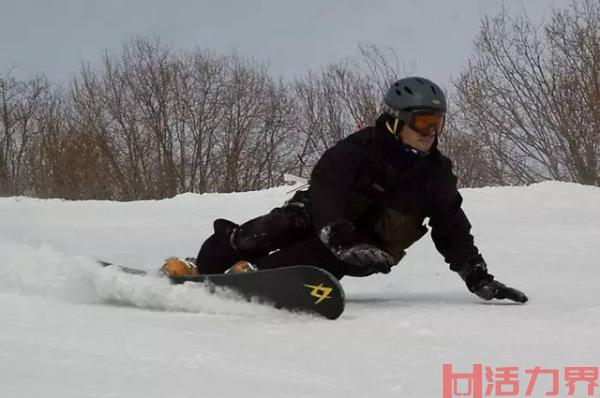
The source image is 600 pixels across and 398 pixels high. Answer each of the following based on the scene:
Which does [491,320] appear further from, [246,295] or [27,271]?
[27,271]

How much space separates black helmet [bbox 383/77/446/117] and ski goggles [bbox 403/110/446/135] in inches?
0.7

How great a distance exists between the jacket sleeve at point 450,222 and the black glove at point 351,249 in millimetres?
531

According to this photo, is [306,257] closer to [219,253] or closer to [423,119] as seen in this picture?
[219,253]

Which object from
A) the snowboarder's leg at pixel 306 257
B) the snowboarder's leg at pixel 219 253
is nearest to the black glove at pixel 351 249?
the snowboarder's leg at pixel 306 257

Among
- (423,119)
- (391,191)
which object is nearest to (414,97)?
(423,119)

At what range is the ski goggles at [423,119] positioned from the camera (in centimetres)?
311

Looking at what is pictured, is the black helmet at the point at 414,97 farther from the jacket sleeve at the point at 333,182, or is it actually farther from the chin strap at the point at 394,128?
the jacket sleeve at the point at 333,182

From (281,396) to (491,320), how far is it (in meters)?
1.31

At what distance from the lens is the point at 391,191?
3283 millimetres

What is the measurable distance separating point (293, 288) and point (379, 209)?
0.80 meters

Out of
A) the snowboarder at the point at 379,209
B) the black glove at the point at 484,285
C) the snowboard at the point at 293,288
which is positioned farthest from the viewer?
the black glove at the point at 484,285

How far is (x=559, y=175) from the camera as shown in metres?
15.5

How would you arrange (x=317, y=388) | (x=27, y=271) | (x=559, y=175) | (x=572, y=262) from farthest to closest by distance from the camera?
1. (x=559, y=175)
2. (x=572, y=262)
3. (x=27, y=271)
4. (x=317, y=388)

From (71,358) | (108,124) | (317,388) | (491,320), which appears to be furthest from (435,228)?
(108,124)
